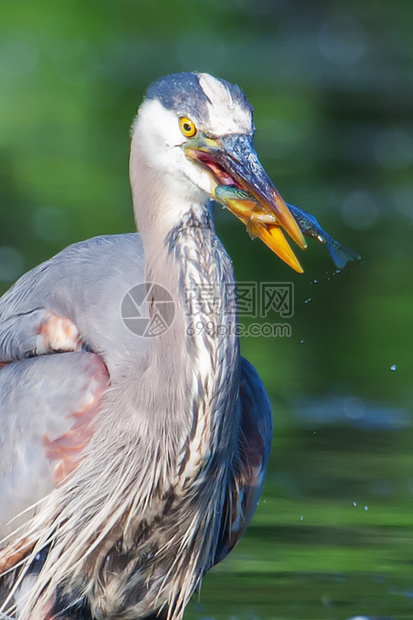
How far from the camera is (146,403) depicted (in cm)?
377

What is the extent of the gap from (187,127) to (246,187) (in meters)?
0.26

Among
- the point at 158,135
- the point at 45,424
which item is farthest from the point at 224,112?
the point at 45,424

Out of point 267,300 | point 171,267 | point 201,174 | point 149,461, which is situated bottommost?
point 267,300

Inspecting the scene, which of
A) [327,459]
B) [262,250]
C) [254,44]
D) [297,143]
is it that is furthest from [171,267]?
[254,44]

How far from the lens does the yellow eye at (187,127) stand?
3523 millimetres

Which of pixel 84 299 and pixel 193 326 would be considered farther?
pixel 84 299

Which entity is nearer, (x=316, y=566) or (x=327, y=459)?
(x=316, y=566)

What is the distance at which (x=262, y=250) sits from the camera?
9.78 m

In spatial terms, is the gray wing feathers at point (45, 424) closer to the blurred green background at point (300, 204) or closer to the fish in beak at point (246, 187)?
the fish in beak at point (246, 187)

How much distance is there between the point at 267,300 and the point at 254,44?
8.59m

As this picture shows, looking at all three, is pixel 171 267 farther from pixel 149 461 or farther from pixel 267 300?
pixel 267 300

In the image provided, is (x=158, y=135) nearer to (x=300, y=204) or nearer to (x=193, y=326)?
(x=193, y=326)

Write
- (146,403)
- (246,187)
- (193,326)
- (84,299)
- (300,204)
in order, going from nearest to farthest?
(246,187) → (193,326) → (146,403) → (84,299) → (300,204)

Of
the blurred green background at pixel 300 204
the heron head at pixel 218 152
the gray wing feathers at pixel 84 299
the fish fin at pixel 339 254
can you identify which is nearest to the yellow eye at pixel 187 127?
the heron head at pixel 218 152
